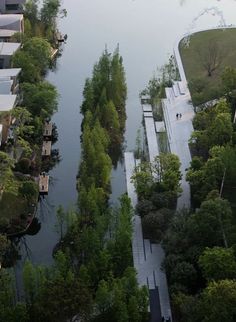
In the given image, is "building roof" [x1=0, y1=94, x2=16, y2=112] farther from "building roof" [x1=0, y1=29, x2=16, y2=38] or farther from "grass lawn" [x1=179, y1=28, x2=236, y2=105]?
"grass lawn" [x1=179, y1=28, x2=236, y2=105]

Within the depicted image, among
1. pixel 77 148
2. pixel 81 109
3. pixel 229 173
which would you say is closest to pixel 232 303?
pixel 229 173

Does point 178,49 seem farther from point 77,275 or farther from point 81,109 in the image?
point 77,275

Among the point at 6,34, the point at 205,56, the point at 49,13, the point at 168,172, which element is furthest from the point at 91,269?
the point at 49,13

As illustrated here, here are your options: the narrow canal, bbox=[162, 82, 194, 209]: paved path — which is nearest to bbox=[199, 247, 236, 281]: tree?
bbox=[162, 82, 194, 209]: paved path

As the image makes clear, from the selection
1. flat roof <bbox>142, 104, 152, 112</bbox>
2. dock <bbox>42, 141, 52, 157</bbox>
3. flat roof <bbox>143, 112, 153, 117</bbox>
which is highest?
flat roof <bbox>142, 104, 152, 112</bbox>

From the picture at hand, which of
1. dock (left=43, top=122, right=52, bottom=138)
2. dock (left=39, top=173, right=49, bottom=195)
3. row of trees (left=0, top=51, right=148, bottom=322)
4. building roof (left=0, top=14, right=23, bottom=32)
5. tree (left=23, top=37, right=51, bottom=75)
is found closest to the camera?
row of trees (left=0, top=51, right=148, bottom=322)

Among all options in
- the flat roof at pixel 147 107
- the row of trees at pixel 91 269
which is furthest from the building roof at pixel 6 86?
the flat roof at pixel 147 107
